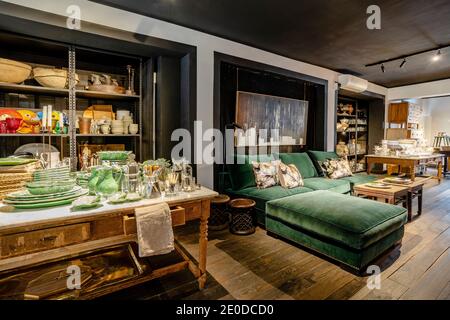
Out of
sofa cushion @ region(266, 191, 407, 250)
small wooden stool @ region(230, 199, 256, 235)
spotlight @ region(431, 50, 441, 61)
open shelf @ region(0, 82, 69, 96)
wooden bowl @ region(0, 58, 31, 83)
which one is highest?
spotlight @ region(431, 50, 441, 61)

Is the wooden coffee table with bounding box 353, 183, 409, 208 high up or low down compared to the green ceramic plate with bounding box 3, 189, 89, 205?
down

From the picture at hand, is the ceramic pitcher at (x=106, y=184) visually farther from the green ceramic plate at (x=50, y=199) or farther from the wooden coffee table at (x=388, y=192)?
the wooden coffee table at (x=388, y=192)

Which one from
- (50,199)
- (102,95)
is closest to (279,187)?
(102,95)

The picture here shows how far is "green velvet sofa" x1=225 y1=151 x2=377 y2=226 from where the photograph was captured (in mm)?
3047

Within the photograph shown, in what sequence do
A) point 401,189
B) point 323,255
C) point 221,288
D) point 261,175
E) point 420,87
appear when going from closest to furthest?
1. point 221,288
2. point 323,255
3. point 401,189
4. point 261,175
5. point 420,87

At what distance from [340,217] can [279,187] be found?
4.01ft

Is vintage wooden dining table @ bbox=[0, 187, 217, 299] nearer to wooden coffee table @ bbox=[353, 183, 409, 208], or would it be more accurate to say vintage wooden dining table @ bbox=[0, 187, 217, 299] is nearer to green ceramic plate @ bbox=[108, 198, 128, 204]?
green ceramic plate @ bbox=[108, 198, 128, 204]

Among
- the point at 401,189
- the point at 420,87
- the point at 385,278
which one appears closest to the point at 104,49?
the point at 385,278

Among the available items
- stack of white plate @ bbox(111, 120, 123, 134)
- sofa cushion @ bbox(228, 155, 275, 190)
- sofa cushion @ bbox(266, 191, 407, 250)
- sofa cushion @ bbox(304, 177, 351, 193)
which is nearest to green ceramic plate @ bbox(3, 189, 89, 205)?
stack of white plate @ bbox(111, 120, 123, 134)

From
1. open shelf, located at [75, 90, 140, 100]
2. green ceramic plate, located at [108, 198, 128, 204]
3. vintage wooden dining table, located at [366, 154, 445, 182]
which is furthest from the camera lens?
vintage wooden dining table, located at [366, 154, 445, 182]

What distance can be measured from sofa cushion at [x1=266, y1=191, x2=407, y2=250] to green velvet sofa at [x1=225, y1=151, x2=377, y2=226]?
285 millimetres

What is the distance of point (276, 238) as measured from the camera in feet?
9.05

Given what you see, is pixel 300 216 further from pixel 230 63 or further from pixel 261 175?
pixel 230 63
